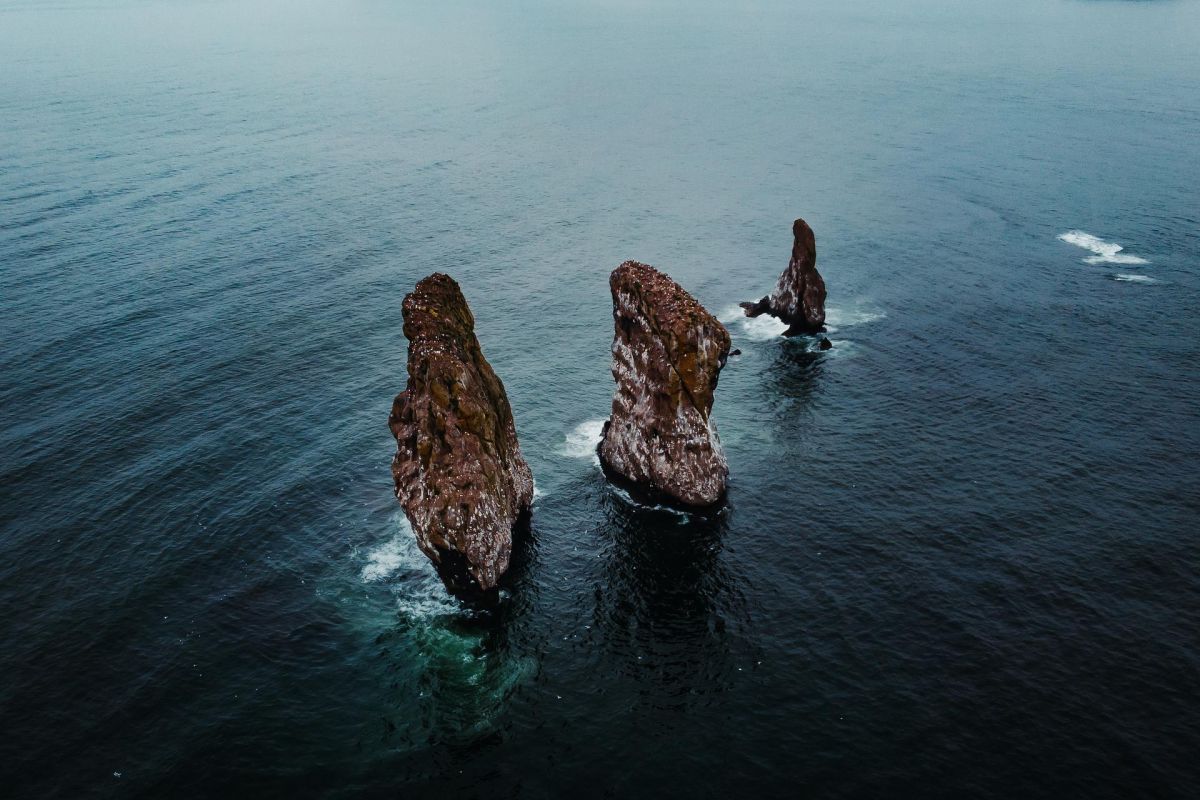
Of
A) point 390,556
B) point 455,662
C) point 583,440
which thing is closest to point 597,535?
point 583,440

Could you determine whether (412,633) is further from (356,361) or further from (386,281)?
(386,281)

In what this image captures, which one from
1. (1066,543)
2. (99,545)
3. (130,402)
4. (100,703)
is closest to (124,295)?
(130,402)

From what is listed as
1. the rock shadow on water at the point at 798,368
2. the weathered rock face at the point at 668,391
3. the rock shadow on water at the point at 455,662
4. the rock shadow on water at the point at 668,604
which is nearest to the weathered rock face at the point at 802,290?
the rock shadow on water at the point at 798,368

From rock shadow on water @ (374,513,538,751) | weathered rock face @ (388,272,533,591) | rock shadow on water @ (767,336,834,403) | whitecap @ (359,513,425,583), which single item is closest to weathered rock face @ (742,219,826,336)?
rock shadow on water @ (767,336,834,403)

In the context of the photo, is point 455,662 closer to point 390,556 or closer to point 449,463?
point 390,556

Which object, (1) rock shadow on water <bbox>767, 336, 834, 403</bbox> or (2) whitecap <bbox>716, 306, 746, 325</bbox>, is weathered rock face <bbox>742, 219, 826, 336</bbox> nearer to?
(1) rock shadow on water <bbox>767, 336, 834, 403</bbox>

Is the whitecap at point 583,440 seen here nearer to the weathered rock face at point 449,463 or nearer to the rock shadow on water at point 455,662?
the weathered rock face at point 449,463
